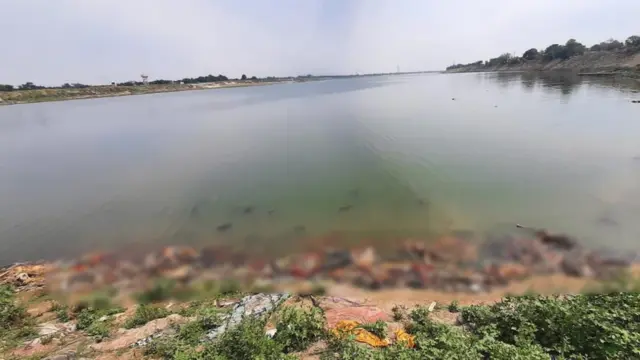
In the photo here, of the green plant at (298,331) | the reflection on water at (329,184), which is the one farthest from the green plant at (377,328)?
the reflection on water at (329,184)

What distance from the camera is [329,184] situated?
14617 millimetres

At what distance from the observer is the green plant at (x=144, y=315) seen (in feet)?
20.3

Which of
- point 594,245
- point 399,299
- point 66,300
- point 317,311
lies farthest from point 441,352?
point 66,300

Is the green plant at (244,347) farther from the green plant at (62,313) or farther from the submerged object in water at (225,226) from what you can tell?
the submerged object in water at (225,226)

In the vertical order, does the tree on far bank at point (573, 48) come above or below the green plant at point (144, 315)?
above

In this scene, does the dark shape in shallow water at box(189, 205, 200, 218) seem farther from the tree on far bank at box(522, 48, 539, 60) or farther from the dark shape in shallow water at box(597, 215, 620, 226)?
the tree on far bank at box(522, 48, 539, 60)

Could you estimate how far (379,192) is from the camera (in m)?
13.5

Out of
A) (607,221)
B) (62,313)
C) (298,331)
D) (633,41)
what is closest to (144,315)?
(62,313)

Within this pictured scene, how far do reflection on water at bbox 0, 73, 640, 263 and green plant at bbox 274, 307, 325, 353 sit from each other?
470 cm

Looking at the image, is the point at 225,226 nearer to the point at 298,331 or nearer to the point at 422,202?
the point at 298,331

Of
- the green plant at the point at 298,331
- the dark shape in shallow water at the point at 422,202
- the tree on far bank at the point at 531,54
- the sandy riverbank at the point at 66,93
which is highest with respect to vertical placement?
the tree on far bank at the point at 531,54

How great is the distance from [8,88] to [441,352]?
125 meters

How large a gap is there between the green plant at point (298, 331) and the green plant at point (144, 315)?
2.84 metres

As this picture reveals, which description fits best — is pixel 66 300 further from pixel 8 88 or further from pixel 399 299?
pixel 8 88
